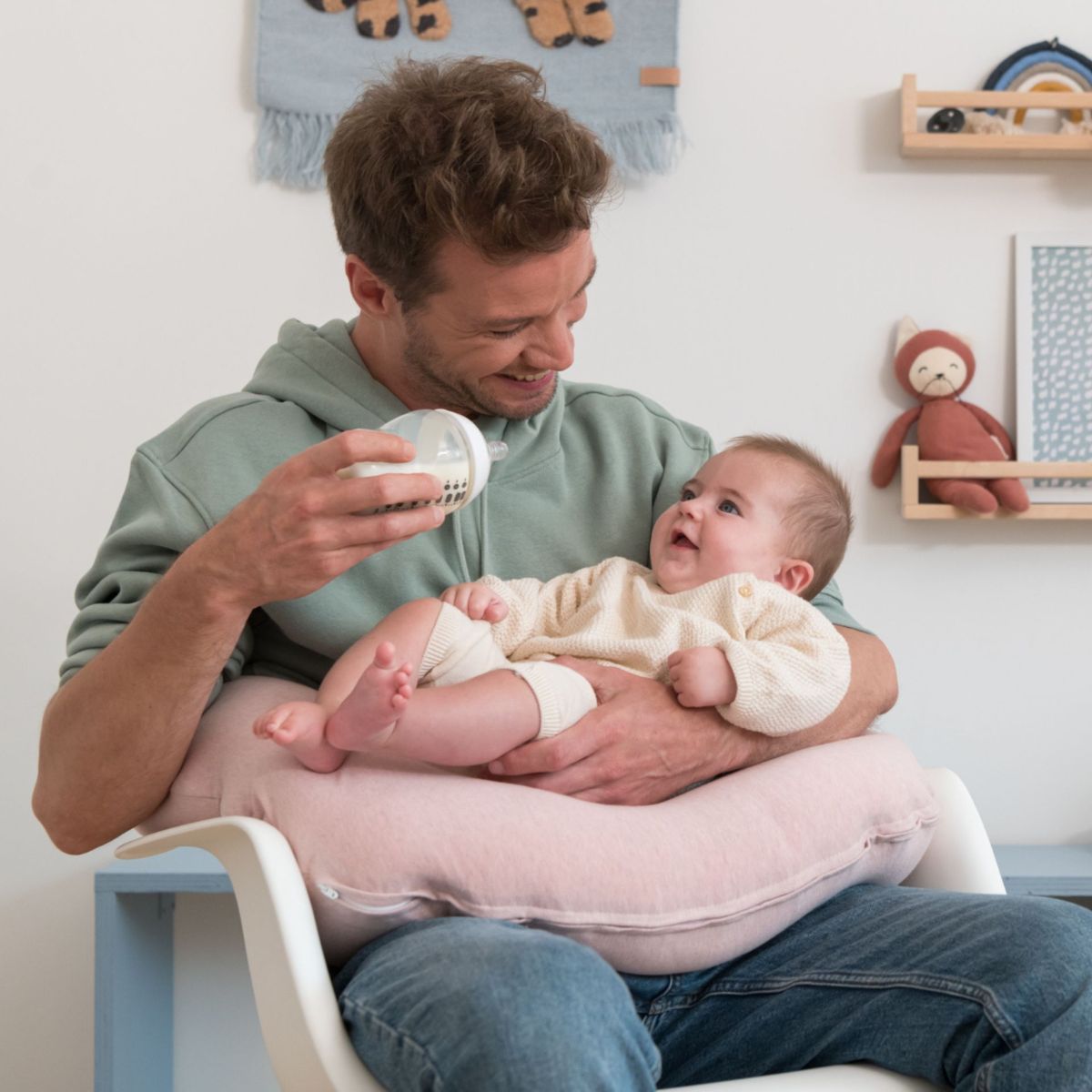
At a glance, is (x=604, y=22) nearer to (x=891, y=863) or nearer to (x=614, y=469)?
(x=614, y=469)

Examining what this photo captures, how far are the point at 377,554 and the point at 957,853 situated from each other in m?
0.64

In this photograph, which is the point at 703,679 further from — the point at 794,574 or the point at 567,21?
the point at 567,21

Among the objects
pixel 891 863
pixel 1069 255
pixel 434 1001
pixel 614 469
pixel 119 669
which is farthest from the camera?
pixel 1069 255

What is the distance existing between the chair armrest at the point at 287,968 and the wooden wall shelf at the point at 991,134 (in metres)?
1.86

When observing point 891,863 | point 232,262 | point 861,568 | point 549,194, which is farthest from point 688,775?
point 232,262

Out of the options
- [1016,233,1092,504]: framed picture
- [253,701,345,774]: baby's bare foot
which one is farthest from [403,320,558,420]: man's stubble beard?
[1016,233,1092,504]: framed picture

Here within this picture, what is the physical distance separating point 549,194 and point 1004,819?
66.2 inches

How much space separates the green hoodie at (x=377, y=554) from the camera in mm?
1271

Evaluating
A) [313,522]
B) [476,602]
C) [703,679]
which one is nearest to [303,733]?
[313,522]

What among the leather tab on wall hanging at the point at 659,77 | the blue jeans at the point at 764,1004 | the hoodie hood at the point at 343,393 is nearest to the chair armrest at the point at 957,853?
the blue jeans at the point at 764,1004

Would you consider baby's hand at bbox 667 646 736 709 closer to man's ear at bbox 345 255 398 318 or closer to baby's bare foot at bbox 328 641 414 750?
baby's bare foot at bbox 328 641 414 750

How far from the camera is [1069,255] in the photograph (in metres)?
2.43

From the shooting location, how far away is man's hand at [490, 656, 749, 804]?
3.80 feet

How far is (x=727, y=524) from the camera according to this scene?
139 cm
